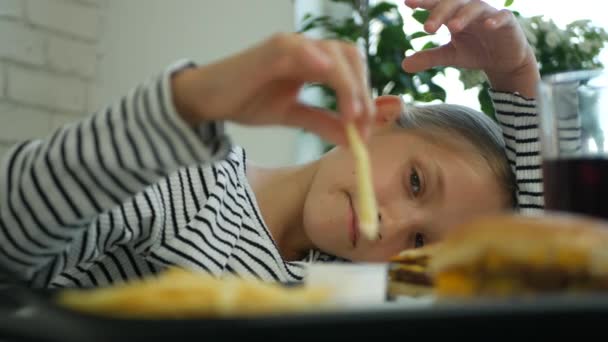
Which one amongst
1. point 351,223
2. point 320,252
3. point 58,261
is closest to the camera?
point 58,261

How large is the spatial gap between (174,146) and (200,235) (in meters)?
0.40

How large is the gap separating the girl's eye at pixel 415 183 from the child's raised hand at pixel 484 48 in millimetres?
169

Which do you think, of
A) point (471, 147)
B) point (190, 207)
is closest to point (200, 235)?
point (190, 207)

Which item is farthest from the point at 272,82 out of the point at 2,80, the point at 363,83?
the point at 2,80

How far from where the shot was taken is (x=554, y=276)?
0.43m

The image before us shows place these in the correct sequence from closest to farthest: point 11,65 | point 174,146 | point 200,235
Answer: point 174,146
point 200,235
point 11,65

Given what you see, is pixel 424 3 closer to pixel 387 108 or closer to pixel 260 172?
pixel 387 108

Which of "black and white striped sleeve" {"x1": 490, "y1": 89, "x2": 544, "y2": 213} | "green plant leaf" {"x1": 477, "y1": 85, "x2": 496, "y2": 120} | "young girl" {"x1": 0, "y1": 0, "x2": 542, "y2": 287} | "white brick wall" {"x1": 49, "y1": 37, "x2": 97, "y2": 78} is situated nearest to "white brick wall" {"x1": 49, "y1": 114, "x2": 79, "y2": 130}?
"white brick wall" {"x1": 49, "y1": 37, "x2": 97, "y2": 78}

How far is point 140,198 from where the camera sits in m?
0.87

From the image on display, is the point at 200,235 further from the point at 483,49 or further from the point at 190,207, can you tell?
the point at 483,49

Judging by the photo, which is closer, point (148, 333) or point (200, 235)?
point (148, 333)

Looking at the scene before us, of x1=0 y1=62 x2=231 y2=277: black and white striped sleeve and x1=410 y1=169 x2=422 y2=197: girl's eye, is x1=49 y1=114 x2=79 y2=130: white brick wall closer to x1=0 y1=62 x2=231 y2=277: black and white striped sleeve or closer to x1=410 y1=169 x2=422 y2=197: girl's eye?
x1=410 y1=169 x2=422 y2=197: girl's eye

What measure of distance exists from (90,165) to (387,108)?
1.46 feet

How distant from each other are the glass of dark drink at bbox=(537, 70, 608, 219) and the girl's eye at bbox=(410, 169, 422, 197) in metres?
0.46
